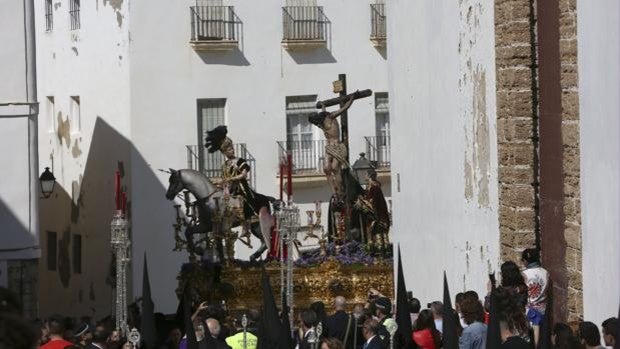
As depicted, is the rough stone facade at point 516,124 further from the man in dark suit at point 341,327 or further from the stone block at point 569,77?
the man in dark suit at point 341,327

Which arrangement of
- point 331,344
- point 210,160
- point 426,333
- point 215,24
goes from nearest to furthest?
point 331,344 < point 426,333 < point 210,160 < point 215,24

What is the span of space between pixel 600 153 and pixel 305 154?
21.8 metres

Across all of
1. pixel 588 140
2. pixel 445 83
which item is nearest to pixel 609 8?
pixel 588 140

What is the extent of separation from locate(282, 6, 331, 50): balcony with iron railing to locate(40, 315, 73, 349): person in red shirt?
70.9ft

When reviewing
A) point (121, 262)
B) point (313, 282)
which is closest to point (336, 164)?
point (313, 282)

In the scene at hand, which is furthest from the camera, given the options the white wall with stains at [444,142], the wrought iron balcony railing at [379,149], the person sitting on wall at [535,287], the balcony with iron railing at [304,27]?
the wrought iron balcony railing at [379,149]

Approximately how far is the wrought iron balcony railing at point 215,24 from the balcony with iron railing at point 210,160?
186 centimetres

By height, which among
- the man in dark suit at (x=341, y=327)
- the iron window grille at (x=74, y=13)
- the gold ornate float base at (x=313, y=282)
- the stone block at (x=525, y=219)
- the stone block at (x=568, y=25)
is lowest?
the gold ornate float base at (x=313, y=282)

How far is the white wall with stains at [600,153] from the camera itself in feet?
51.4

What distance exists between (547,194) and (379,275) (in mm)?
11458

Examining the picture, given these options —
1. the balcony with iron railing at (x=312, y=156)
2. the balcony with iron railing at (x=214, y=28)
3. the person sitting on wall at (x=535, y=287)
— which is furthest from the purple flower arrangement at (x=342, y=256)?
the person sitting on wall at (x=535, y=287)

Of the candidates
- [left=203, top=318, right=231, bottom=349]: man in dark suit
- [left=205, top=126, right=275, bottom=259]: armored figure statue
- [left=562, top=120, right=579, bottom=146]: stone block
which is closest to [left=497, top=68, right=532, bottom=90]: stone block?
[left=562, top=120, right=579, bottom=146]: stone block

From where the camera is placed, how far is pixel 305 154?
37.8 metres

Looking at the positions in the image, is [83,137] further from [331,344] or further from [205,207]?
[331,344]
